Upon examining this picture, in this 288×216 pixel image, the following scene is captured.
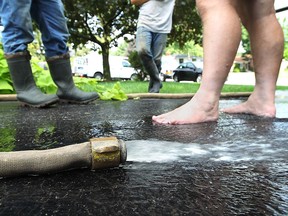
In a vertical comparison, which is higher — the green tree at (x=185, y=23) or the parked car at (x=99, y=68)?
the green tree at (x=185, y=23)

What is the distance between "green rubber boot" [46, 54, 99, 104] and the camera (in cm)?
296

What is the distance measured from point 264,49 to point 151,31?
2850mm

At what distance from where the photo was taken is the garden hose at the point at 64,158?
88 cm

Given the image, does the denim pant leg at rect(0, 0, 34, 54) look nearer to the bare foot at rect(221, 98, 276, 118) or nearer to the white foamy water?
the bare foot at rect(221, 98, 276, 118)

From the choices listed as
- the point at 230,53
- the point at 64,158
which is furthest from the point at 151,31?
the point at 64,158

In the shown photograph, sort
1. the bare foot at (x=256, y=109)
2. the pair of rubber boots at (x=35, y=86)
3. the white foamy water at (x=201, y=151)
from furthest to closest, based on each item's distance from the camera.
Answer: the pair of rubber boots at (x=35, y=86) < the bare foot at (x=256, y=109) < the white foamy water at (x=201, y=151)

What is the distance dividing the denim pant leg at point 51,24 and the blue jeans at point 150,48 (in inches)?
75.7

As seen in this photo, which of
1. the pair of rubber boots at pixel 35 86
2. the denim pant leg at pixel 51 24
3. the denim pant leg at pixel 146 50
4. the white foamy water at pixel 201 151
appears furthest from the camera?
the denim pant leg at pixel 146 50

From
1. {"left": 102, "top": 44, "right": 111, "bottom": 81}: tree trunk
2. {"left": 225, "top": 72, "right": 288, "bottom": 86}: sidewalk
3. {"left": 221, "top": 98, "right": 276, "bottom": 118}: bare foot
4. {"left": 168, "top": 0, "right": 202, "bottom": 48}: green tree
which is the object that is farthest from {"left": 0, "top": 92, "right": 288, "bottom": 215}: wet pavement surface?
{"left": 225, "top": 72, "right": 288, "bottom": 86}: sidewalk

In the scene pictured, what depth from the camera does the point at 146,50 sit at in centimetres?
475

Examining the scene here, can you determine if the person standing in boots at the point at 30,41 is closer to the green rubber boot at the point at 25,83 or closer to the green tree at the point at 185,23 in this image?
the green rubber boot at the point at 25,83

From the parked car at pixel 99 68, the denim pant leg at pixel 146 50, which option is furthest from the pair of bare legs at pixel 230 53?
the parked car at pixel 99 68

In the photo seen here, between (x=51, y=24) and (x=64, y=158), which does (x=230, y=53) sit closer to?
(x=64, y=158)

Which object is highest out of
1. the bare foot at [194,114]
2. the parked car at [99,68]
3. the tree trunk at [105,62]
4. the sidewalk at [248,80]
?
the bare foot at [194,114]
